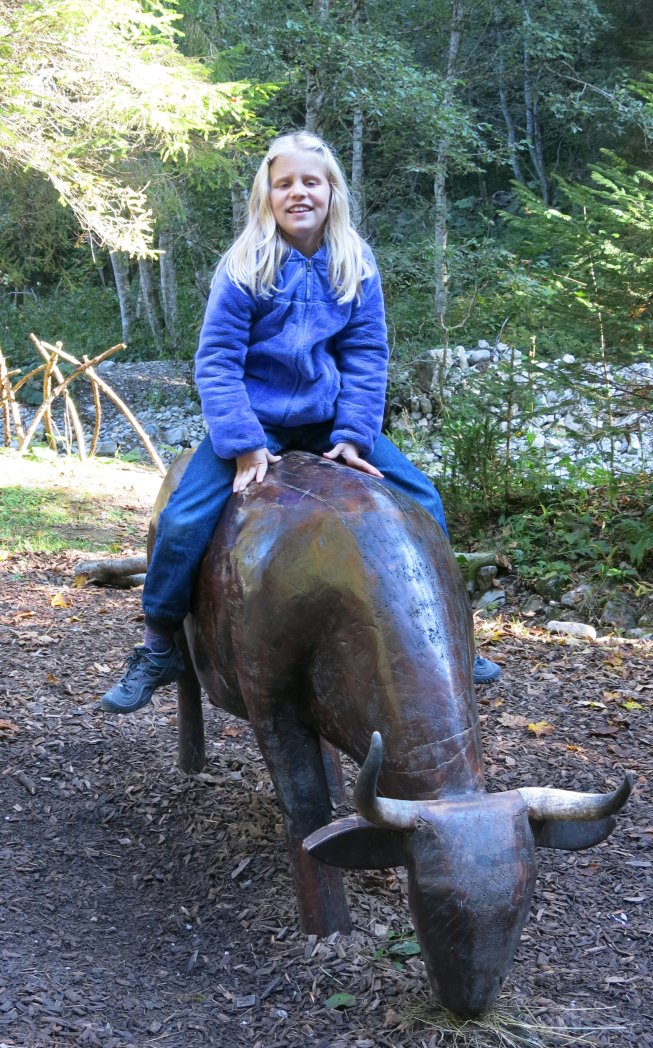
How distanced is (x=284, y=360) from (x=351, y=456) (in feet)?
1.43

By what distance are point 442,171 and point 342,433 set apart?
16.8 m

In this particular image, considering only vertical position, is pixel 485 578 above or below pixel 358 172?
below

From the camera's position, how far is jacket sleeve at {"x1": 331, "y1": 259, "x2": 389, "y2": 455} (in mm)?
3441

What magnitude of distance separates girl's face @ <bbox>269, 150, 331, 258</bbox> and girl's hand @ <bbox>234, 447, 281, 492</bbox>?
0.88 metres

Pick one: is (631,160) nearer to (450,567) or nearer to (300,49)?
(300,49)

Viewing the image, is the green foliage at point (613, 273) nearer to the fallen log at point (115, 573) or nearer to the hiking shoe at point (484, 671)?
the hiking shoe at point (484, 671)

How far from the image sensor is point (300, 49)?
651 inches

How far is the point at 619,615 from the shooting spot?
7.27 meters

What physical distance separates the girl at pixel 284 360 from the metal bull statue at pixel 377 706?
0.41ft

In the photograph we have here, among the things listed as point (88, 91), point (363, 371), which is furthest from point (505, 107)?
point (363, 371)

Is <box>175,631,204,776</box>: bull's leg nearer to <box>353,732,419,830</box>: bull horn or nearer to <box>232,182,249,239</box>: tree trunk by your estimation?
<box>353,732,419,830</box>: bull horn

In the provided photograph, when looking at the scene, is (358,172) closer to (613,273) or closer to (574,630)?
(613,273)

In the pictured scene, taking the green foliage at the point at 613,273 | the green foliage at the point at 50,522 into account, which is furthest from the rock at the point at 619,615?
the green foliage at the point at 50,522

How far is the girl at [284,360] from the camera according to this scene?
3.40m
